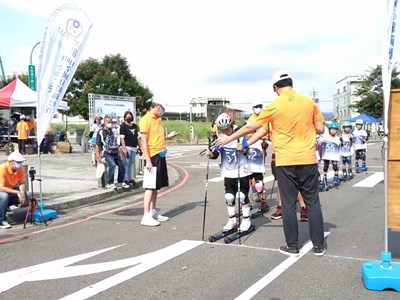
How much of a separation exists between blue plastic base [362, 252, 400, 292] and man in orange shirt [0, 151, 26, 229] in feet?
18.9

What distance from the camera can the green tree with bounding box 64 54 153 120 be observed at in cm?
3869

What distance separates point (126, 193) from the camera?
441 inches

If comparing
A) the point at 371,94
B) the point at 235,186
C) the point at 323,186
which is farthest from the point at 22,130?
the point at 371,94

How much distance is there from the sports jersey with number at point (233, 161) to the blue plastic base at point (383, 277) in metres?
2.43

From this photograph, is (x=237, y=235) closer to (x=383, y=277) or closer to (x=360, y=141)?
(x=383, y=277)

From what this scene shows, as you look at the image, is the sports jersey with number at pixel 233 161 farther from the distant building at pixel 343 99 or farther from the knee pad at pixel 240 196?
the distant building at pixel 343 99

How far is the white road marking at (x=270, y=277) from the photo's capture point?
4176 mm

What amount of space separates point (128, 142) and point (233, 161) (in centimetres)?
600

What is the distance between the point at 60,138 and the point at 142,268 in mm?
22616

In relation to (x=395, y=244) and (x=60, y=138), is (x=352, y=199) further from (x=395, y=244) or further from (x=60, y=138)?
(x=60, y=138)

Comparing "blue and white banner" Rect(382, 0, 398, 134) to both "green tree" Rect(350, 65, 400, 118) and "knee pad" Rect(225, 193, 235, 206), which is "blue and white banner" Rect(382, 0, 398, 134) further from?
"green tree" Rect(350, 65, 400, 118)

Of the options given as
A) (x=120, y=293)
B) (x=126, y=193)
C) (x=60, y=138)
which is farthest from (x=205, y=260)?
(x=60, y=138)

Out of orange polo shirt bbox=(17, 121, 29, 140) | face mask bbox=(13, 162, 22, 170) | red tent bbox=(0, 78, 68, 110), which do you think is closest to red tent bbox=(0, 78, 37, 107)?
red tent bbox=(0, 78, 68, 110)

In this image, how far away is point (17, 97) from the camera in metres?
19.2
